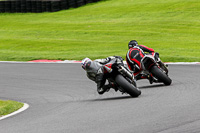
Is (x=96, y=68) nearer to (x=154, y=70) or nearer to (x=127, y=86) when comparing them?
(x=127, y=86)

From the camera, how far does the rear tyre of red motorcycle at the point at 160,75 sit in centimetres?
1313

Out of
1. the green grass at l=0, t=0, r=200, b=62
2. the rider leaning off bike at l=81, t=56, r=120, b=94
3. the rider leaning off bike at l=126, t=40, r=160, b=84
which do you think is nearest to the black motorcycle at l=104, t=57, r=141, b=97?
the rider leaning off bike at l=81, t=56, r=120, b=94

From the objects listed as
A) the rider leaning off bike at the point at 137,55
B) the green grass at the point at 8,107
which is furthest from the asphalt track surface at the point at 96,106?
the rider leaning off bike at the point at 137,55

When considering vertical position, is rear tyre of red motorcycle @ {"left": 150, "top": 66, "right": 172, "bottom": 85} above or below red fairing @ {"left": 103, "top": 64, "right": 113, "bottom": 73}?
below

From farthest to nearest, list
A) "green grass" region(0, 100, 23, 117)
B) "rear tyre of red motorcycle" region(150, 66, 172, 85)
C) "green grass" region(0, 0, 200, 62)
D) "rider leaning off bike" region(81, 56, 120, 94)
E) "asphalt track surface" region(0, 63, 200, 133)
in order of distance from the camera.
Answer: "green grass" region(0, 0, 200, 62)
"rear tyre of red motorcycle" region(150, 66, 172, 85)
"rider leaning off bike" region(81, 56, 120, 94)
"green grass" region(0, 100, 23, 117)
"asphalt track surface" region(0, 63, 200, 133)

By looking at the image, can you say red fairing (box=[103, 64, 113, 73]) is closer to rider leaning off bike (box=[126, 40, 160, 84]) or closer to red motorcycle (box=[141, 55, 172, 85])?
red motorcycle (box=[141, 55, 172, 85])

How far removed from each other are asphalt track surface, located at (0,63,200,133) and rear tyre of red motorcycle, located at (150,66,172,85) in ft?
0.82

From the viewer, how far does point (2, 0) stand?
48812 mm

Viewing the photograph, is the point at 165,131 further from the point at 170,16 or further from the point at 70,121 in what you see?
the point at 170,16

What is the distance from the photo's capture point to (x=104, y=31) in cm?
3472

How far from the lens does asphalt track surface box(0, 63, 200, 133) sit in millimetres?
7844

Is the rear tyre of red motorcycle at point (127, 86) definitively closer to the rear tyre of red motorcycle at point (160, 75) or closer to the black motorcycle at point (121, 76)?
the black motorcycle at point (121, 76)

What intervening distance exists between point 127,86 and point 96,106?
1142 millimetres

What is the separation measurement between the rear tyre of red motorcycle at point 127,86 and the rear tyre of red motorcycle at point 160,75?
79.1 inches
